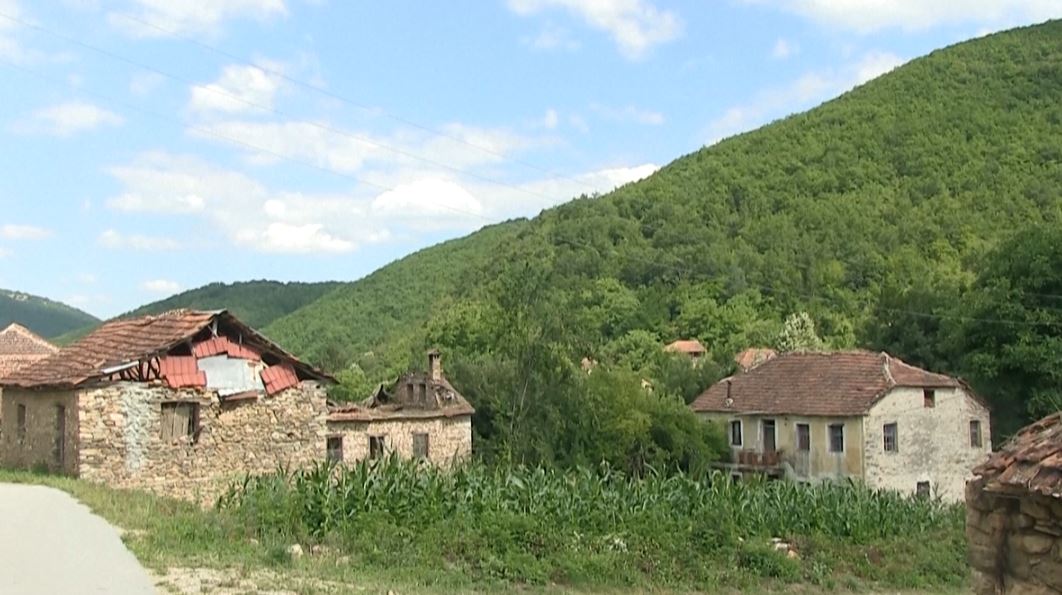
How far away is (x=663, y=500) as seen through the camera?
22375 mm

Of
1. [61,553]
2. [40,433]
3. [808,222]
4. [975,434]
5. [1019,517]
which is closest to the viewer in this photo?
[1019,517]

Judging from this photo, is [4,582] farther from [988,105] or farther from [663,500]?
[988,105]

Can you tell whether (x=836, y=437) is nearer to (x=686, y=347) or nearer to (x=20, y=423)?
(x=686, y=347)

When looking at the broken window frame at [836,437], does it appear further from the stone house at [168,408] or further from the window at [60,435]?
the window at [60,435]

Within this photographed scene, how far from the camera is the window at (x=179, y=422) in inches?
730

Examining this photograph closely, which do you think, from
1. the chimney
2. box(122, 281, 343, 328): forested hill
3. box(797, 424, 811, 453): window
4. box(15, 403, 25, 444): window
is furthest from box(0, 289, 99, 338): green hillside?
box(15, 403, 25, 444): window

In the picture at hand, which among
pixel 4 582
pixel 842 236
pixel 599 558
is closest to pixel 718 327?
pixel 842 236

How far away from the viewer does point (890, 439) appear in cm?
3762

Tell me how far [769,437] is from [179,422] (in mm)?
28329

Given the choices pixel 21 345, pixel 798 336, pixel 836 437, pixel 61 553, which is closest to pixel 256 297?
pixel 798 336

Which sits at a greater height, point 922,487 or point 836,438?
point 836,438

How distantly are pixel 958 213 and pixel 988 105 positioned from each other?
749 inches

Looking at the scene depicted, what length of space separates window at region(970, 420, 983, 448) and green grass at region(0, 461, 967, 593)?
15701 mm

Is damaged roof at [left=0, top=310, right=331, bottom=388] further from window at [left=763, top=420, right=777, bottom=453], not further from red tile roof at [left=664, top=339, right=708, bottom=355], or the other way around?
red tile roof at [left=664, top=339, right=708, bottom=355]
